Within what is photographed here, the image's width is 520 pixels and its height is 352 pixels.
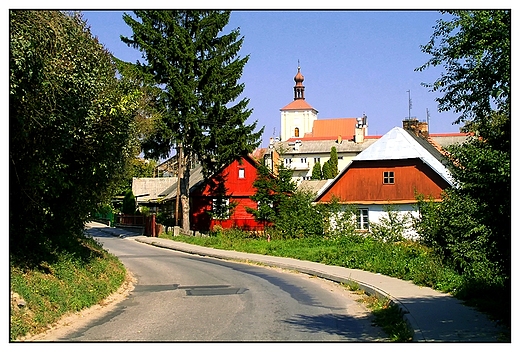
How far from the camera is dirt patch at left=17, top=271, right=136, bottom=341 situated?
10.3m

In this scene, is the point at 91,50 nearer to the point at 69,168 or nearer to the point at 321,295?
the point at 69,168

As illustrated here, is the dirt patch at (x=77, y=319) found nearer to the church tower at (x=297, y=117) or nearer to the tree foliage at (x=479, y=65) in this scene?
the tree foliage at (x=479, y=65)

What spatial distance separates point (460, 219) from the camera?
18.8 meters

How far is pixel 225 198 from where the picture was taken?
48250mm

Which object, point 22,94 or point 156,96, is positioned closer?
point 22,94

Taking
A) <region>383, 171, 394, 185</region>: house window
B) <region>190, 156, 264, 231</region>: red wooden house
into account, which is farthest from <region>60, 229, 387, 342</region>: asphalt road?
<region>190, 156, 264, 231</region>: red wooden house

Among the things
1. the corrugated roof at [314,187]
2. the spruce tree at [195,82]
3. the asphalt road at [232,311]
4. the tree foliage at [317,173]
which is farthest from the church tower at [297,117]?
the asphalt road at [232,311]

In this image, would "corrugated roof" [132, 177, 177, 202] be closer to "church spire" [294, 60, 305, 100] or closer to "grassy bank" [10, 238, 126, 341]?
"grassy bank" [10, 238, 126, 341]

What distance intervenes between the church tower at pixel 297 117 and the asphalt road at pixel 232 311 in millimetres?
139225

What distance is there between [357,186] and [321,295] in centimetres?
2429

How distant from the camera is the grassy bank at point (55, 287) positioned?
34.8 feet

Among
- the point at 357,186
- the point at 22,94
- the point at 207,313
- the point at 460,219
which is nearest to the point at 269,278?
the point at 460,219

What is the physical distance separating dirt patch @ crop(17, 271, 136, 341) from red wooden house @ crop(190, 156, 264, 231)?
30.5 m

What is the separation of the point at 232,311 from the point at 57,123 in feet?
16.7
